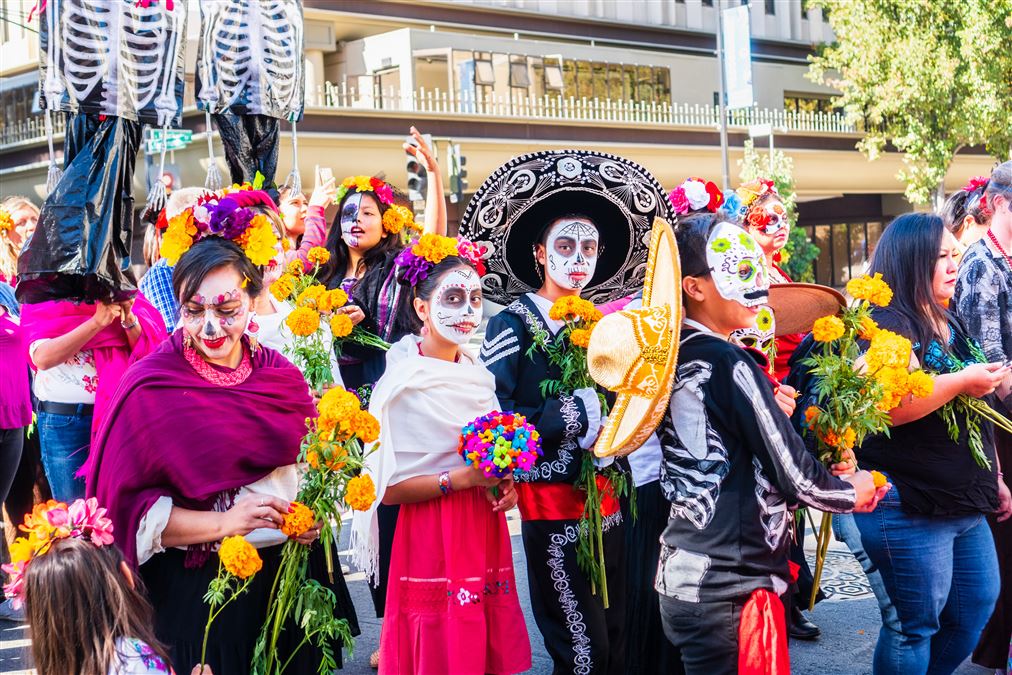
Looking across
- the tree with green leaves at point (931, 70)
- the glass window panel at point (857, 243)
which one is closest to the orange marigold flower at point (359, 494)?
the tree with green leaves at point (931, 70)

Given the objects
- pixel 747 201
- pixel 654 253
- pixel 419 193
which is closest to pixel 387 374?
pixel 654 253

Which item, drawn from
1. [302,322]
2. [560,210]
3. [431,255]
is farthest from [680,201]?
[302,322]

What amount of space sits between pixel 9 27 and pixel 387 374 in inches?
1154

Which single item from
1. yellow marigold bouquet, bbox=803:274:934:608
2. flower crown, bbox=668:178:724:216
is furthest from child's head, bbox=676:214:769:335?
flower crown, bbox=668:178:724:216

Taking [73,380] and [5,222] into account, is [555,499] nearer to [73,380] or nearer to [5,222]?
[73,380]

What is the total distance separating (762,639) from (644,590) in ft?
6.23

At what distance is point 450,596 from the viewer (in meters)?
4.47

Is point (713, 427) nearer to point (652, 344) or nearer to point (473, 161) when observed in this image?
point (652, 344)

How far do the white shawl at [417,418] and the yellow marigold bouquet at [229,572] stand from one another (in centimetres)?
75

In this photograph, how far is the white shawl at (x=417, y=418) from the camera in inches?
177

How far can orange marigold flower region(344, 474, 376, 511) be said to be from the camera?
3.76 meters

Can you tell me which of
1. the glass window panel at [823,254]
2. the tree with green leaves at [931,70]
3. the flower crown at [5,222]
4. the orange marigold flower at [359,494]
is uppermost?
the tree with green leaves at [931,70]

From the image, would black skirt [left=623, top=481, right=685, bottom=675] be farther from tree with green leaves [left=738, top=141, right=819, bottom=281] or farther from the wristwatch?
tree with green leaves [left=738, top=141, right=819, bottom=281]

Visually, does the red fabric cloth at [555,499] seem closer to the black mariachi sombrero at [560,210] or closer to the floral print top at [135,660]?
the black mariachi sombrero at [560,210]
